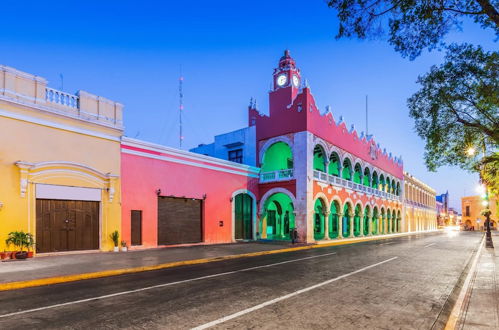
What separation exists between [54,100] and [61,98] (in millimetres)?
502

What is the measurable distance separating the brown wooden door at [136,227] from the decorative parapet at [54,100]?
15.9 ft

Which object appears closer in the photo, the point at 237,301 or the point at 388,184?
the point at 237,301

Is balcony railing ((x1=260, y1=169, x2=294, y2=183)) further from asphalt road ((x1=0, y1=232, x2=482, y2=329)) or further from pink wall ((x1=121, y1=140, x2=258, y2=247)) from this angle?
asphalt road ((x1=0, y1=232, x2=482, y2=329))

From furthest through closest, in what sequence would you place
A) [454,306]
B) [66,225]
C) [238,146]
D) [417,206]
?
[417,206], [238,146], [66,225], [454,306]

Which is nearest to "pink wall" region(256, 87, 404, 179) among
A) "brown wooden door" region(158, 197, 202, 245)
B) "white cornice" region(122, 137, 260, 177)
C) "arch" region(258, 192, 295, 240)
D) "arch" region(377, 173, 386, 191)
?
"white cornice" region(122, 137, 260, 177)

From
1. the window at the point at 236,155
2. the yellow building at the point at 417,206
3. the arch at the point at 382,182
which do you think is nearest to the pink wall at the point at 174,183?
the window at the point at 236,155

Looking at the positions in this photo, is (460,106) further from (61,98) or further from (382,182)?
(382,182)

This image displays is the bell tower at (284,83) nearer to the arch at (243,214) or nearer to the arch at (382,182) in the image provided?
the arch at (243,214)

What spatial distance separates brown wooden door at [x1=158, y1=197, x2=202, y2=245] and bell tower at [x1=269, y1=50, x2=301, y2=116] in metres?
11.8

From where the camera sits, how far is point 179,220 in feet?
65.9

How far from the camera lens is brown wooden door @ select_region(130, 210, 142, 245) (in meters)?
17.3

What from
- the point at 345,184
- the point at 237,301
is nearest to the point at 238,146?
the point at 345,184

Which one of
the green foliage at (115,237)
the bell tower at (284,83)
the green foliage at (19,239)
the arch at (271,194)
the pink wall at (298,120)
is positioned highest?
the bell tower at (284,83)

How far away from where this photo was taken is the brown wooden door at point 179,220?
752 inches
